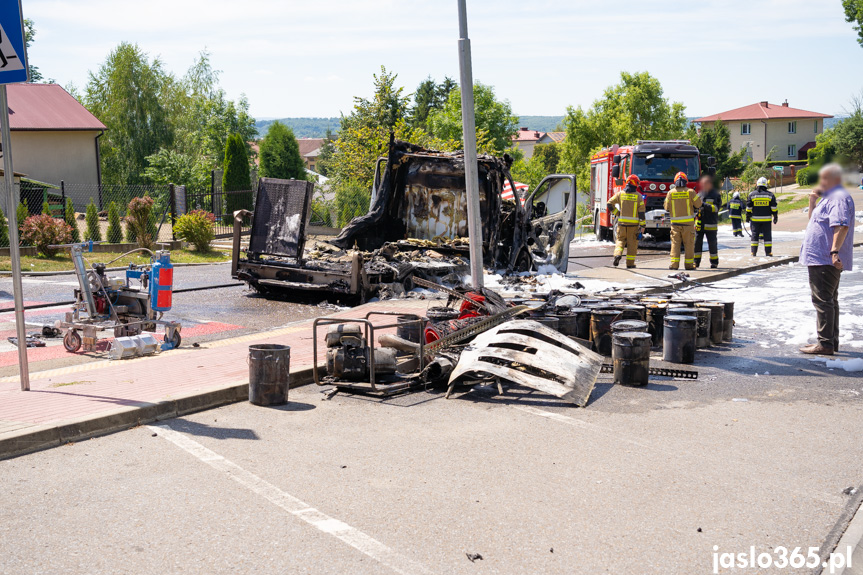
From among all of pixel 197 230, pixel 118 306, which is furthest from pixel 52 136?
pixel 118 306

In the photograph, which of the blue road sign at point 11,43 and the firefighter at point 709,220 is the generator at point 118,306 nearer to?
the blue road sign at point 11,43

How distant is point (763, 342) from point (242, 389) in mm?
6317

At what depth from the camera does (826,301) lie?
28.9ft

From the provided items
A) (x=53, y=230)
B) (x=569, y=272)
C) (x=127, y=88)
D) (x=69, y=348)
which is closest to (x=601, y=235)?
(x=569, y=272)

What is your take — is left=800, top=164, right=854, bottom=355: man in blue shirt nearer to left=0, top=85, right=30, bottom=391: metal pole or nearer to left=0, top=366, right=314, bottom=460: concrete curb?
left=0, top=366, right=314, bottom=460: concrete curb

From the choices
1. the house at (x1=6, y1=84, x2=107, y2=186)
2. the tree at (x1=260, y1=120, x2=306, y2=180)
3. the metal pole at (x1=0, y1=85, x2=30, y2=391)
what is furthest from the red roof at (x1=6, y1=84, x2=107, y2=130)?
the metal pole at (x1=0, y1=85, x2=30, y2=391)

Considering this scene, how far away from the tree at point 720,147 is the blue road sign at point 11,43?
224 feet

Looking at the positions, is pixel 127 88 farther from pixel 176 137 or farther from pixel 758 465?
pixel 758 465

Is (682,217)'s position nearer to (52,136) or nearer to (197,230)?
(197,230)

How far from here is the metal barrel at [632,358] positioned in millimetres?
7508

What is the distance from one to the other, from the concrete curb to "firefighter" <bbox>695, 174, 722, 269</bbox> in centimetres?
1268

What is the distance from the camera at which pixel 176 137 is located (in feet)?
197

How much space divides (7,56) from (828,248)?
8025 mm

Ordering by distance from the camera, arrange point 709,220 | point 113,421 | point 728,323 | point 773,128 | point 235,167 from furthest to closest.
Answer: point 773,128, point 235,167, point 709,220, point 728,323, point 113,421
